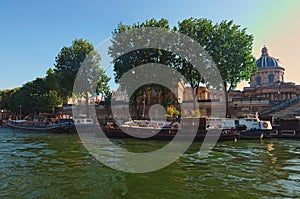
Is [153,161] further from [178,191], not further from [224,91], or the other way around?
[224,91]

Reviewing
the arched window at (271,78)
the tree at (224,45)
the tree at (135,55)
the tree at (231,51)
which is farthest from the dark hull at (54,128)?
the arched window at (271,78)

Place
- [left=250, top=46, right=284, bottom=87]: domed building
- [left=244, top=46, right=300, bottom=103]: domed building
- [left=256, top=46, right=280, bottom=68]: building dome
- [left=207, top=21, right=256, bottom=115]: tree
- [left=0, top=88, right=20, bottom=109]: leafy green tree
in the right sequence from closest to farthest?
[left=207, top=21, right=256, bottom=115]: tree → [left=244, top=46, right=300, bottom=103]: domed building → [left=250, top=46, right=284, bottom=87]: domed building → [left=0, top=88, right=20, bottom=109]: leafy green tree → [left=256, top=46, right=280, bottom=68]: building dome

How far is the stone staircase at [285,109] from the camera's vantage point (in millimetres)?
37037

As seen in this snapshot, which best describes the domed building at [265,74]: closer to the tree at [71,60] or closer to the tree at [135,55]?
the tree at [135,55]

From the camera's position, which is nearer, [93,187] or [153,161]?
[93,187]

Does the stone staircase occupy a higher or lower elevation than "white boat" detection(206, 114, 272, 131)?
higher

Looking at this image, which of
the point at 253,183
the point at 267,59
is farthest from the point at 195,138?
the point at 267,59

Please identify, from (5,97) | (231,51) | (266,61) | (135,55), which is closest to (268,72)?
(266,61)

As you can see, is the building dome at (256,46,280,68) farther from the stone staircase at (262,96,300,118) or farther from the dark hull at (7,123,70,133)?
the dark hull at (7,123,70,133)

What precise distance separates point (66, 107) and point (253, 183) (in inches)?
2446

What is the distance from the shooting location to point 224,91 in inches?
1508

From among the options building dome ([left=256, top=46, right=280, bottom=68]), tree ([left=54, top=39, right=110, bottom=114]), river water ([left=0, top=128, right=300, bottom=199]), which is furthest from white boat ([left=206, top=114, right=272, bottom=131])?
building dome ([left=256, top=46, right=280, bottom=68])

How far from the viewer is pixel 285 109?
3847cm

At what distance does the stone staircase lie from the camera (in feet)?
122
